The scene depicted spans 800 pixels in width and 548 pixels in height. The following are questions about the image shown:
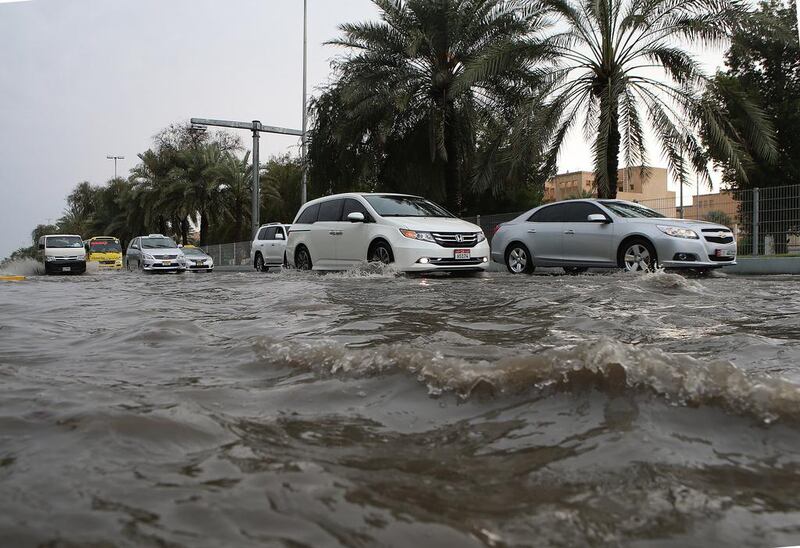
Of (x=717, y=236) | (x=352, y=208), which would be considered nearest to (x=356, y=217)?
(x=352, y=208)

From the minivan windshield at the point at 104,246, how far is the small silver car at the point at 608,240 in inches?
867

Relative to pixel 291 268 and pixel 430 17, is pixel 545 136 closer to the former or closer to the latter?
pixel 430 17

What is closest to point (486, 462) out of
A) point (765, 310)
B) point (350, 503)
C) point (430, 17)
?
point (350, 503)

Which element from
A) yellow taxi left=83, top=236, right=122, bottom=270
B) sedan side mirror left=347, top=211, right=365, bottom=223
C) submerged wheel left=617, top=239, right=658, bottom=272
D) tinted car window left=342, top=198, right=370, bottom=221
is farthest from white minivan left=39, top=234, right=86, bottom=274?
submerged wheel left=617, top=239, right=658, bottom=272

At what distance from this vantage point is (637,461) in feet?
5.80

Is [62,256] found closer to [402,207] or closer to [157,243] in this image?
[157,243]

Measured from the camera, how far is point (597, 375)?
251 cm

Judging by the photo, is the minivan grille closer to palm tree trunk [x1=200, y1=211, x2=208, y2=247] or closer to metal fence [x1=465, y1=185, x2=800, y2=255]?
metal fence [x1=465, y1=185, x2=800, y2=255]

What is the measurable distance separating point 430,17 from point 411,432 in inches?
719

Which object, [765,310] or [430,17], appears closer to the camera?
[765,310]

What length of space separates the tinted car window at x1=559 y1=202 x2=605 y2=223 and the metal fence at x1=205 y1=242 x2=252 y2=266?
24.6 metres

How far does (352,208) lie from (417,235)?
6.30ft

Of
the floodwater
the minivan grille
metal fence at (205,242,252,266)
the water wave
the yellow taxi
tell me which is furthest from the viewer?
metal fence at (205,242,252,266)

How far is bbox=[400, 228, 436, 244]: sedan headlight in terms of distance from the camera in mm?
10508
